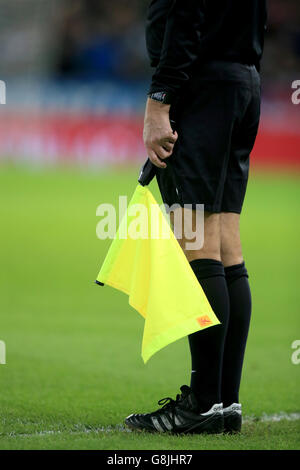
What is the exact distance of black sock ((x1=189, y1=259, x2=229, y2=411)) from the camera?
9.87 ft

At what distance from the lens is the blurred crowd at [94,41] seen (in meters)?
21.9

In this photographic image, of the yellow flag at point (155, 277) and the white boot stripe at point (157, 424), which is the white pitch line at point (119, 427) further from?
the yellow flag at point (155, 277)

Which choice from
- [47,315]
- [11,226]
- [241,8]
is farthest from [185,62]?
[11,226]

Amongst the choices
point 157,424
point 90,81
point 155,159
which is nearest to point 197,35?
point 155,159

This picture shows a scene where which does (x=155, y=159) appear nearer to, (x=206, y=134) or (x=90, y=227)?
(x=206, y=134)

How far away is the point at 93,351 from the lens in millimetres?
4535

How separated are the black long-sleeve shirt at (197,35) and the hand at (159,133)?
0.06 m

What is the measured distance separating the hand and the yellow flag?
167 millimetres

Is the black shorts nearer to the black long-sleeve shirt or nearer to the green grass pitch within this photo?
the black long-sleeve shirt

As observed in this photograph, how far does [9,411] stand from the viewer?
3287mm

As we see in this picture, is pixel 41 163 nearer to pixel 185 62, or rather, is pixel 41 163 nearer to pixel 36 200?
pixel 36 200

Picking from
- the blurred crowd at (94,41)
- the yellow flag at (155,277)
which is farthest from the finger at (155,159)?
the blurred crowd at (94,41)

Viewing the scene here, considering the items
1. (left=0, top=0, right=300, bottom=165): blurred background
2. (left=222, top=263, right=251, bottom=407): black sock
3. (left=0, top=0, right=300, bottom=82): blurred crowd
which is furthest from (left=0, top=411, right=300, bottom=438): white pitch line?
(left=0, top=0, right=300, bottom=82): blurred crowd

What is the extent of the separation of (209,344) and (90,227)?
6.90m
